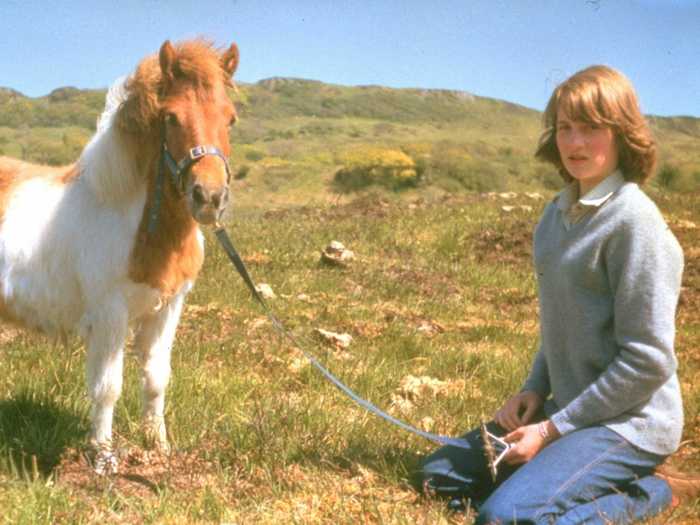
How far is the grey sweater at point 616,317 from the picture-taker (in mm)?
2895

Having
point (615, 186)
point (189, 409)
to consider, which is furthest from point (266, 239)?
point (615, 186)

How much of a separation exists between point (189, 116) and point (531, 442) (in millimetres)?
1998

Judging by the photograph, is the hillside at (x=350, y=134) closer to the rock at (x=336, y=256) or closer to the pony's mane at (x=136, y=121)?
the pony's mane at (x=136, y=121)

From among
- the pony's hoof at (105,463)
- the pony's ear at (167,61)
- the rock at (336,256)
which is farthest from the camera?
the rock at (336,256)

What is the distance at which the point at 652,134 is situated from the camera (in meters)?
3.12

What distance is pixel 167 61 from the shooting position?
130 inches

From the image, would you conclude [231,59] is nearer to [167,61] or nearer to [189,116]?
[167,61]

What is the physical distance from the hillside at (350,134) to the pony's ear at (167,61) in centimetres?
46

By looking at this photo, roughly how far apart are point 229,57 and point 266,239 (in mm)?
6614

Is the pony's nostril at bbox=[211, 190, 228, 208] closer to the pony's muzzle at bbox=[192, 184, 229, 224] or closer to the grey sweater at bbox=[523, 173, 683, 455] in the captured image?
the pony's muzzle at bbox=[192, 184, 229, 224]

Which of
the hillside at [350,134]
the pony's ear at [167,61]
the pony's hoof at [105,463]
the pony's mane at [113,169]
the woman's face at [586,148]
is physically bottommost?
the pony's hoof at [105,463]

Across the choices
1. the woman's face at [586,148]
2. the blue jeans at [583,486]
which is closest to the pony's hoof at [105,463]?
the blue jeans at [583,486]

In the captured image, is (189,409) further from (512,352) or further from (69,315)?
(512,352)

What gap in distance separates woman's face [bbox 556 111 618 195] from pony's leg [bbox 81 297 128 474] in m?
2.09
